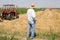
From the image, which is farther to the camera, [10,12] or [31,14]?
[10,12]

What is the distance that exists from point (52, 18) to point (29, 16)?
9.50m

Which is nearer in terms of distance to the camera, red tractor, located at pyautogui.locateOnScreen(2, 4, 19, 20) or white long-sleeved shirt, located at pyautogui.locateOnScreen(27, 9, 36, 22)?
white long-sleeved shirt, located at pyautogui.locateOnScreen(27, 9, 36, 22)

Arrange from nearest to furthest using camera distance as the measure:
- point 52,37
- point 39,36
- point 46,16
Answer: point 52,37 < point 39,36 < point 46,16

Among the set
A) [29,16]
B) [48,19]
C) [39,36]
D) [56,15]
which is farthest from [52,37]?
[56,15]

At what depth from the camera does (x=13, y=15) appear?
83.1 ft

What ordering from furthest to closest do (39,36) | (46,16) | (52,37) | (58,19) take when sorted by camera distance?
(46,16) < (58,19) < (39,36) < (52,37)

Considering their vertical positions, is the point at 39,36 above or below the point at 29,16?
below

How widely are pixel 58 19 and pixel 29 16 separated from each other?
29.8 ft

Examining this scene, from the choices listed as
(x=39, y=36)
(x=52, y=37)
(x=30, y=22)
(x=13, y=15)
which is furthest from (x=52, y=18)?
(x=52, y=37)

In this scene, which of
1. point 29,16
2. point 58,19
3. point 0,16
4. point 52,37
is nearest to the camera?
point 52,37

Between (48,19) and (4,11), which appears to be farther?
(4,11)

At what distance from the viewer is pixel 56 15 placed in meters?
21.1

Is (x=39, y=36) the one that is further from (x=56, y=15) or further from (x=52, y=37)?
(x=56, y=15)

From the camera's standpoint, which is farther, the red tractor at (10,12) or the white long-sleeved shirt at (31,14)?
the red tractor at (10,12)
